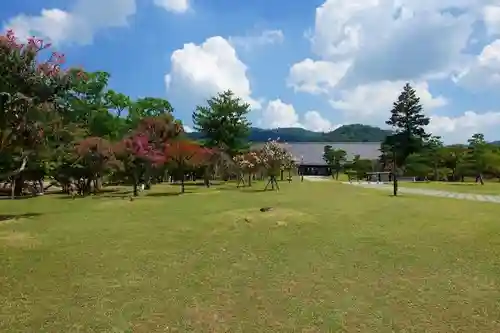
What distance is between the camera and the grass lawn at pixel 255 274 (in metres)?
5.85

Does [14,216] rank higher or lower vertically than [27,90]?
lower

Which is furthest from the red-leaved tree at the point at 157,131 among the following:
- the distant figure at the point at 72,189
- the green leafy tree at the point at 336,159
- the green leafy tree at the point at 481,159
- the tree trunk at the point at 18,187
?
the green leafy tree at the point at 336,159

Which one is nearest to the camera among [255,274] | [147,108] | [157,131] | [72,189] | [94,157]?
[255,274]

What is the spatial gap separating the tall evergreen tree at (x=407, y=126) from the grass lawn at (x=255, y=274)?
42.5 metres

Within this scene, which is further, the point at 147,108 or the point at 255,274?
the point at 147,108

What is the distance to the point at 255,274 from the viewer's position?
7883mm

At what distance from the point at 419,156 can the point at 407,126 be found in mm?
12213

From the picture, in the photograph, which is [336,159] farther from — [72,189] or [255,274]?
[255,274]

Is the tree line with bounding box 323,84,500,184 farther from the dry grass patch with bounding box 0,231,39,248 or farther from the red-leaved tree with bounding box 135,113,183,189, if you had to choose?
the dry grass patch with bounding box 0,231,39,248

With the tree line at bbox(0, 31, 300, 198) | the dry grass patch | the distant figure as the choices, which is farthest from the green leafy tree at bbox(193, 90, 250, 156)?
the dry grass patch

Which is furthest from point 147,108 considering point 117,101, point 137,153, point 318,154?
point 318,154

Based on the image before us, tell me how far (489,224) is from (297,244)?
18.2ft

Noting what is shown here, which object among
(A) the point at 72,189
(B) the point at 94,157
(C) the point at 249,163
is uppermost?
(B) the point at 94,157

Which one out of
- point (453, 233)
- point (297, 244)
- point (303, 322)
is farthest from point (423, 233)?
point (303, 322)
